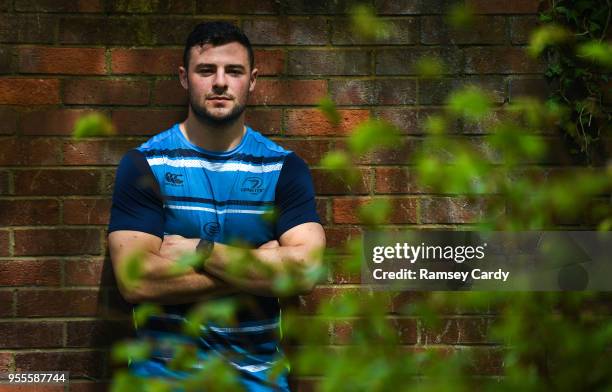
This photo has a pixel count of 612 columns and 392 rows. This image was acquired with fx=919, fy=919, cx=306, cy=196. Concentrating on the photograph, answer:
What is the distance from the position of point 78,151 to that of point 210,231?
778 millimetres

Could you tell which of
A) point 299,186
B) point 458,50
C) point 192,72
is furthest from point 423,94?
point 192,72

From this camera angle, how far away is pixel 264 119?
3.73 m

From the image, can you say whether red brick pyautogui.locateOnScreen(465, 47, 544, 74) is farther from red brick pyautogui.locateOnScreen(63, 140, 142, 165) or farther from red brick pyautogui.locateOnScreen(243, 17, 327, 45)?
red brick pyautogui.locateOnScreen(63, 140, 142, 165)

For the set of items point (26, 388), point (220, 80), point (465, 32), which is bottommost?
point (26, 388)

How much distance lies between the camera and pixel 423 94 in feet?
12.3

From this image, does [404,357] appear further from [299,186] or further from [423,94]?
[423,94]

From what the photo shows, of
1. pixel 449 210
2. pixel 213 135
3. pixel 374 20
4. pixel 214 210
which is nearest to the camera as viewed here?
pixel 214 210

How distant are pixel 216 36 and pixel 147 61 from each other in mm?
408

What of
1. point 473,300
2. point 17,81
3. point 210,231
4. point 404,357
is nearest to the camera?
point 404,357

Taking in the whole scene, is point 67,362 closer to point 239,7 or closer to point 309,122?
point 309,122

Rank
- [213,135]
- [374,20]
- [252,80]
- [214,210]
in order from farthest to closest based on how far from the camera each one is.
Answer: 1. [374,20]
2. [252,80]
3. [213,135]
4. [214,210]

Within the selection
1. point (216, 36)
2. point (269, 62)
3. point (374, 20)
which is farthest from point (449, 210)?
point (216, 36)

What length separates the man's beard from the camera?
3.36 meters

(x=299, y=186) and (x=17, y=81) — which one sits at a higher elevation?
(x=17, y=81)
